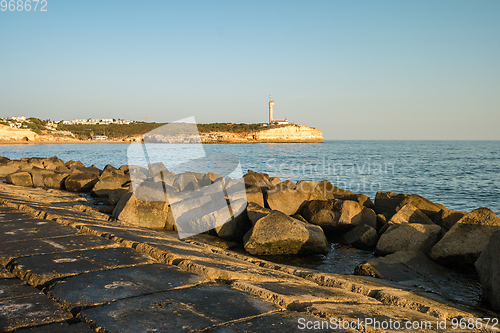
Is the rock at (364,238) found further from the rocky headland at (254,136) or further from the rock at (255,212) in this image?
the rocky headland at (254,136)

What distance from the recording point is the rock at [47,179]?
1299cm

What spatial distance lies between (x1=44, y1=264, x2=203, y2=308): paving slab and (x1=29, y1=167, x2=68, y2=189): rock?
38.4ft

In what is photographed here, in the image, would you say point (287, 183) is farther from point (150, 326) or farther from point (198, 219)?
point (150, 326)

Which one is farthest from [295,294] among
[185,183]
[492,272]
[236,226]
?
[185,183]

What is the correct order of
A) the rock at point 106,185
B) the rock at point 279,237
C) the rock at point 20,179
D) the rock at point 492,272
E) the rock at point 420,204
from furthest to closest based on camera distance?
1. the rock at point 20,179
2. the rock at point 106,185
3. the rock at point 420,204
4. the rock at point 279,237
5. the rock at point 492,272

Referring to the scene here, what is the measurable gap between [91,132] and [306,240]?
121063 mm

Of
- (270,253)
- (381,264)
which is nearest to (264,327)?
(381,264)

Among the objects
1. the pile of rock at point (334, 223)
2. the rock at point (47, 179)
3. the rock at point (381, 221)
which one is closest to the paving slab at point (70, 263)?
the pile of rock at point (334, 223)

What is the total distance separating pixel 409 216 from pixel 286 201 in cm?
287

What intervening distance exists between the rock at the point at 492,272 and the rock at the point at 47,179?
1324 centimetres

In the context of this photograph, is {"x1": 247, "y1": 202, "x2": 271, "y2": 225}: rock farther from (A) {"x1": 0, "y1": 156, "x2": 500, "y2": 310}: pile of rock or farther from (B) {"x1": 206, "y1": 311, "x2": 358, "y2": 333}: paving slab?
(B) {"x1": 206, "y1": 311, "x2": 358, "y2": 333}: paving slab

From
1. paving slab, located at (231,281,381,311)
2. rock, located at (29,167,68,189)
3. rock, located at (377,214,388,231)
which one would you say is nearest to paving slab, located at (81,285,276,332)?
paving slab, located at (231,281,381,311)

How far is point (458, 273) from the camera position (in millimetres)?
5941

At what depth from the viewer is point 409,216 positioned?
7.94m
